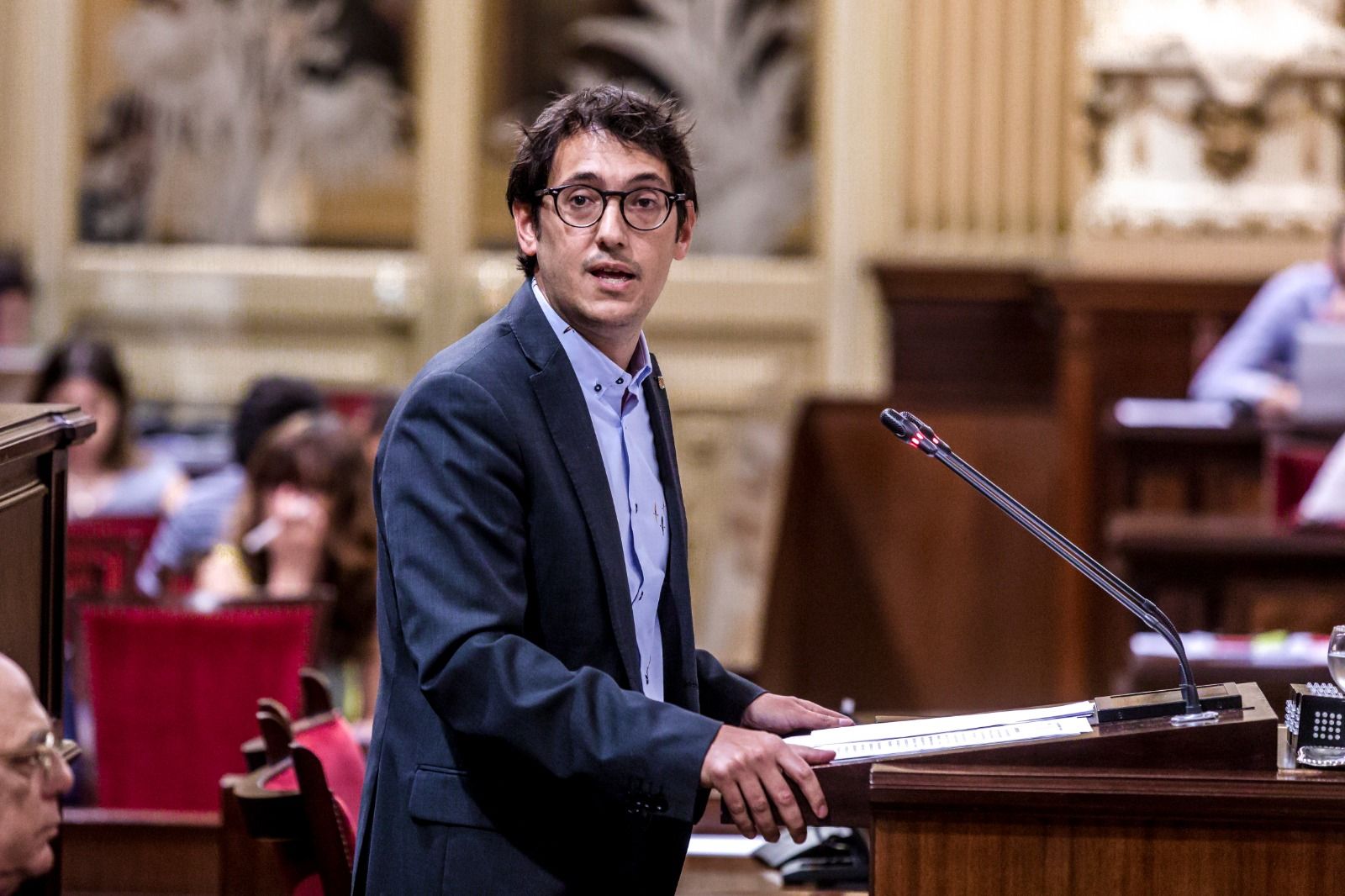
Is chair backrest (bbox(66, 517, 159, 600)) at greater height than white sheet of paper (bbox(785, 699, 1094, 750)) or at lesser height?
lesser

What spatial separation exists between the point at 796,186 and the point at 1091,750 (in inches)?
240

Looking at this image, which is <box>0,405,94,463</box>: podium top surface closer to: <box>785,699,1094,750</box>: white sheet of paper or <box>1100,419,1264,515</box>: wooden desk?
<box>785,699,1094,750</box>: white sheet of paper

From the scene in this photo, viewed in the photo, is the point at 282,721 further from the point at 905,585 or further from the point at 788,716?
the point at 905,585

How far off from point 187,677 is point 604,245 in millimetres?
1793

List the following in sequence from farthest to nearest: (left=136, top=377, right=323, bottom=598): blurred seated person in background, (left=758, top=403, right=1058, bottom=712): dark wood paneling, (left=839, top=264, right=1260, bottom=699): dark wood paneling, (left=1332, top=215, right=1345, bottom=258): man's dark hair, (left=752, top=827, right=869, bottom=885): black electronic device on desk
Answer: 1. (left=758, top=403, right=1058, bottom=712): dark wood paneling
2. (left=839, top=264, right=1260, bottom=699): dark wood paneling
3. (left=1332, top=215, right=1345, bottom=258): man's dark hair
4. (left=136, top=377, right=323, bottom=598): blurred seated person in background
5. (left=752, top=827, right=869, bottom=885): black electronic device on desk

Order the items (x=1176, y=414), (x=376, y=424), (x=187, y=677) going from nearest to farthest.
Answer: (x=187, y=677)
(x=376, y=424)
(x=1176, y=414)

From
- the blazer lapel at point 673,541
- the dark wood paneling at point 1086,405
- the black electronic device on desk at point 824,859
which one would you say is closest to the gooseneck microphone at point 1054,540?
the blazer lapel at point 673,541

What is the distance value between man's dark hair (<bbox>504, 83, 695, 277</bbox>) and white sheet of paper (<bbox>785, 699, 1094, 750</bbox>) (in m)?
0.51

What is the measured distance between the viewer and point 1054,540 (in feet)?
5.83

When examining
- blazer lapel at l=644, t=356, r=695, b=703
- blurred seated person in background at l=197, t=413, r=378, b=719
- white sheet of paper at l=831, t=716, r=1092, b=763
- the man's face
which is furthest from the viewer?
blurred seated person in background at l=197, t=413, r=378, b=719

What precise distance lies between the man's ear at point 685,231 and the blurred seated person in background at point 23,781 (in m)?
0.73

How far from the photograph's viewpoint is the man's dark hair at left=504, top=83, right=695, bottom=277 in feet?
5.86

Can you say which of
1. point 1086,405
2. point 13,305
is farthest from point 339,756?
point 13,305

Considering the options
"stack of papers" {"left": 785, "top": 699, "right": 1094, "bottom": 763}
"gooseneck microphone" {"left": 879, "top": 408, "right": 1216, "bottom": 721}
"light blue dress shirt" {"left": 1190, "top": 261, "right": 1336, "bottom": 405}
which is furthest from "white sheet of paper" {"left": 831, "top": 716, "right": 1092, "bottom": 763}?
"light blue dress shirt" {"left": 1190, "top": 261, "right": 1336, "bottom": 405}
